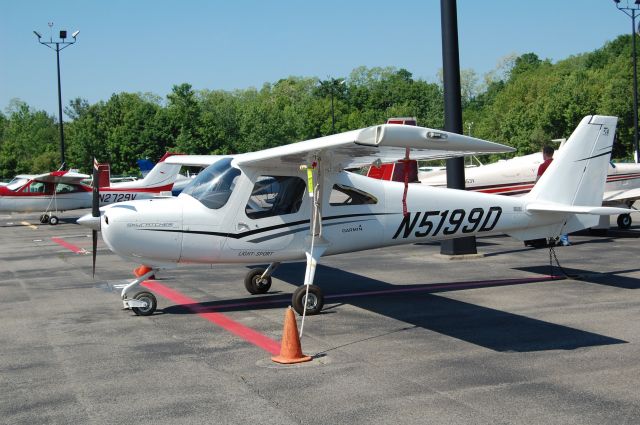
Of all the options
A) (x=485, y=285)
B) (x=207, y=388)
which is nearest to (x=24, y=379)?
(x=207, y=388)

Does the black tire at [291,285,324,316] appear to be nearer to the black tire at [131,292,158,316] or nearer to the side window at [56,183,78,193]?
the black tire at [131,292,158,316]

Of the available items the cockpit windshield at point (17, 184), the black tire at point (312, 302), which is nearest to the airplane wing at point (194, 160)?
the black tire at point (312, 302)

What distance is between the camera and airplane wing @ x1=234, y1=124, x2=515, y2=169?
22.6ft

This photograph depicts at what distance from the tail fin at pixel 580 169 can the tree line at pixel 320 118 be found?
4855 centimetres

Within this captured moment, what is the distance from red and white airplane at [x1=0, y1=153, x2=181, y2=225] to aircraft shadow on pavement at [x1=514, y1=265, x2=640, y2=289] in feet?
70.8

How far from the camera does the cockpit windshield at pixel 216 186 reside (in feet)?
32.9

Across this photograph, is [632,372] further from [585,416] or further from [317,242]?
[317,242]

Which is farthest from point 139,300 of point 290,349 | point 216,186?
point 290,349

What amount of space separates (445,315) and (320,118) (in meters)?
101

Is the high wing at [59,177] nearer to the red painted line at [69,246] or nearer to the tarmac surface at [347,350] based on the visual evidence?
the red painted line at [69,246]

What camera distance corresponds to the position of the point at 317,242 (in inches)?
398

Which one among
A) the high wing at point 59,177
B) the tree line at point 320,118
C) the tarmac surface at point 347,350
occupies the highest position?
the tree line at point 320,118

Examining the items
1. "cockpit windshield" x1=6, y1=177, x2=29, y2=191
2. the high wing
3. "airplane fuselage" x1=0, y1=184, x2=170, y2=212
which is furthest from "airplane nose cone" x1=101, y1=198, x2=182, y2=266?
"cockpit windshield" x1=6, y1=177, x2=29, y2=191

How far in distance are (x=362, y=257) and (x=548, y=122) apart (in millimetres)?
56132
